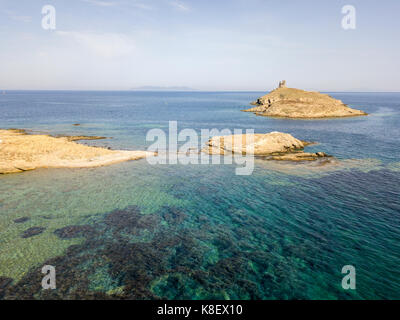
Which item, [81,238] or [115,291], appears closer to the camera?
[115,291]

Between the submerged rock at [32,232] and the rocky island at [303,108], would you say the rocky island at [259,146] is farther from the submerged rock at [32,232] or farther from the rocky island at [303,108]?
the rocky island at [303,108]

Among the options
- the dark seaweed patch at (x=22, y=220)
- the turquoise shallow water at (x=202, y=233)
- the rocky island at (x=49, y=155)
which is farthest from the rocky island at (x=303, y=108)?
the dark seaweed patch at (x=22, y=220)

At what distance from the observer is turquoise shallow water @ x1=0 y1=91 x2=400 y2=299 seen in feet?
46.9

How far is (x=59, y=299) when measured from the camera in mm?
13188

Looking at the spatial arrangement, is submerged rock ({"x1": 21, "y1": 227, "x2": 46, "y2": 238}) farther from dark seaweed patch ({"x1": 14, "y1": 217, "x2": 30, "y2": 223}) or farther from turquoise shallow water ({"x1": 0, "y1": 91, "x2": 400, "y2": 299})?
dark seaweed patch ({"x1": 14, "y1": 217, "x2": 30, "y2": 223})

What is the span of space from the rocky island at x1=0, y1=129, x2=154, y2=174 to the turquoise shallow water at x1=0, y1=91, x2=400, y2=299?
9.22 feet

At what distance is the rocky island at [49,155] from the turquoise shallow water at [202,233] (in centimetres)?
281

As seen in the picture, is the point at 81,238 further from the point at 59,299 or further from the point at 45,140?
the point at 45,140

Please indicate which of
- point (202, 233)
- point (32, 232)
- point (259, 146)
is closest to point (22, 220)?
point (32, 232)

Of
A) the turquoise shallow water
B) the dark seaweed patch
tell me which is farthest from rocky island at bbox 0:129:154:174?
the dark seaweed patch

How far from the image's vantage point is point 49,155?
39125 millimetres
